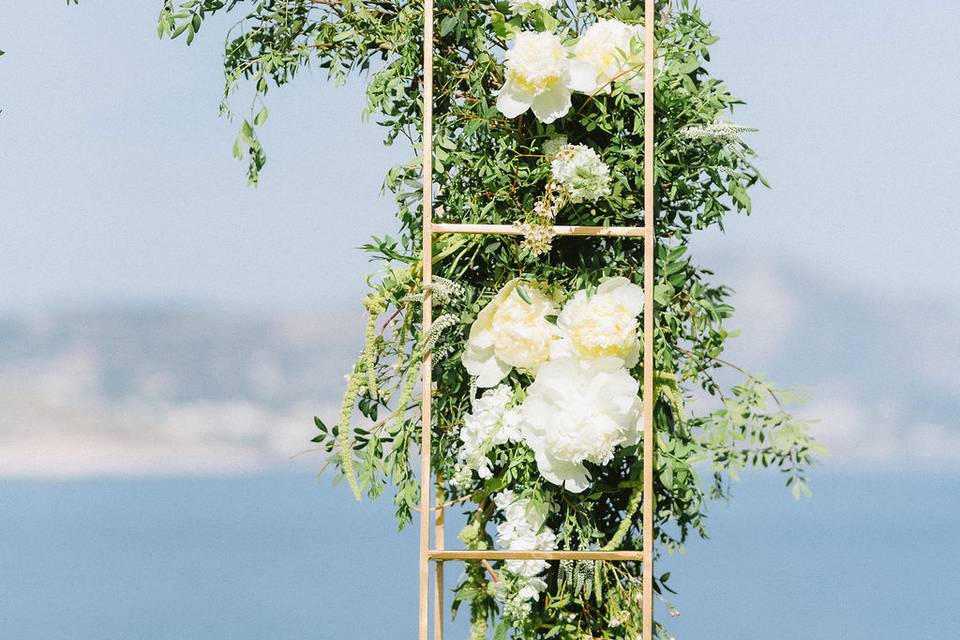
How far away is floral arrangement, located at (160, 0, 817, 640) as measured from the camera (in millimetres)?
3434

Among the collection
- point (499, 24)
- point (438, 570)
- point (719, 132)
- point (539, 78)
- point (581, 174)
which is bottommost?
point (438, 570)

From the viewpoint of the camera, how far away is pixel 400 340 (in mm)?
3564

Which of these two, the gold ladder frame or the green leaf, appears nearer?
the gold ladder frame

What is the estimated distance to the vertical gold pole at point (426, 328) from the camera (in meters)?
3.41

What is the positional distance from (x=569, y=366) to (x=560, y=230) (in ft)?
1.29

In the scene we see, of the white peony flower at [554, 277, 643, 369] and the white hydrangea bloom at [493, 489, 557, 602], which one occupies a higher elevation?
the white peony flower at [554, 277, 643, 369]

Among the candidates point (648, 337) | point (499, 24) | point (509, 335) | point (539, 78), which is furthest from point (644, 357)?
point (499, 24)

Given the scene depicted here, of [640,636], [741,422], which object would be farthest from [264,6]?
[640,636]

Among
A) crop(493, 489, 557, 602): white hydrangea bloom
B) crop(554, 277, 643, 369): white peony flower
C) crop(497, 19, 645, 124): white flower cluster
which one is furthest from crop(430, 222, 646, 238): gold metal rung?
crop(493, 489, 557, 602): white hydrangea bloom

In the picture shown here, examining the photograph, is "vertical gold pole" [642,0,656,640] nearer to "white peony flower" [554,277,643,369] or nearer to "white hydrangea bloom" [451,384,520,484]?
"white peony flower" [554,277,643,369]

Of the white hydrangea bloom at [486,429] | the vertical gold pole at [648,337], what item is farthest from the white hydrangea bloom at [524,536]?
the vertical gold pole at [648,337]

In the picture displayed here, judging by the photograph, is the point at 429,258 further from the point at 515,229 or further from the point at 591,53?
the point at 591,53

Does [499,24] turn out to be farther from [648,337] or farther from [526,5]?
[648,337]

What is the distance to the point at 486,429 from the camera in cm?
345
